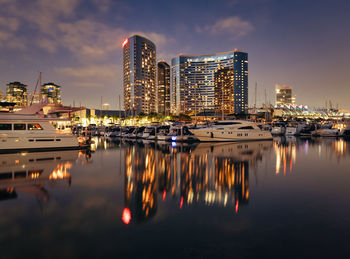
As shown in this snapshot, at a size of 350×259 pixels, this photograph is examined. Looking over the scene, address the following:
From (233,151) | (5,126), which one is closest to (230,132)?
(233,151)

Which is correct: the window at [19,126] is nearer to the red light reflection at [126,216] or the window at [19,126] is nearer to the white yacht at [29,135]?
the white yacht at [29,135]

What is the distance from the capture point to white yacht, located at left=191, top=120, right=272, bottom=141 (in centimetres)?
3359

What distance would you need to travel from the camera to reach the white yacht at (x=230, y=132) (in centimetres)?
3359

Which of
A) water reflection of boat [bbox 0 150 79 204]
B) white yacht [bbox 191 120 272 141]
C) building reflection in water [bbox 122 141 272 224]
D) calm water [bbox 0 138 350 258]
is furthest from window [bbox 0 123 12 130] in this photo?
white yacht [bbox 191 120 272 141]

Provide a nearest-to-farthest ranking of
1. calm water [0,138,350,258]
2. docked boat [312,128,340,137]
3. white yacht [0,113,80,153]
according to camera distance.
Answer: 1. calm water [0,138,350,258]
2. white yacht [0,113,80,153]
3. docked boat [312,128,340,137]

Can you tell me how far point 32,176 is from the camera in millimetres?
12320

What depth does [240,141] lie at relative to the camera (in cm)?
3500

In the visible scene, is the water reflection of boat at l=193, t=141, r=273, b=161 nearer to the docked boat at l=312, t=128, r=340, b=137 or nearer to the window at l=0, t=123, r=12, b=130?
the window at l=0, t=123, r=12, b=130

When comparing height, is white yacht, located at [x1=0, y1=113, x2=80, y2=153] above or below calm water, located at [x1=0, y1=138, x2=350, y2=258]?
above

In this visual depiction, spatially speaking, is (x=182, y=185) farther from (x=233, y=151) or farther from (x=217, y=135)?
(x=217, y=135)

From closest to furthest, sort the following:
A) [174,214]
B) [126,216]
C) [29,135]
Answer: [126,216], [174,214], [29,135]

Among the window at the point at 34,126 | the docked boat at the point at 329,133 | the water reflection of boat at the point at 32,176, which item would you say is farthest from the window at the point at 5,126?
the docked boat at the point at 329,133

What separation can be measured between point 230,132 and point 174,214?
2816 cm

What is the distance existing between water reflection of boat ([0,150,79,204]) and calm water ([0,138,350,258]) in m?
0.05
